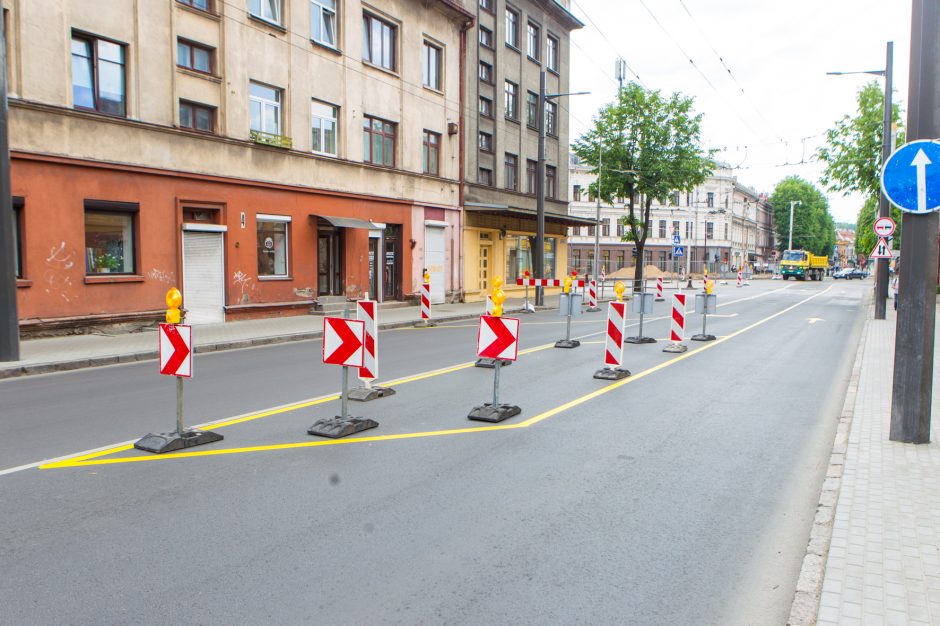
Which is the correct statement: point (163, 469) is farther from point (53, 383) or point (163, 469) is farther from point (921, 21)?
point (921, 21)

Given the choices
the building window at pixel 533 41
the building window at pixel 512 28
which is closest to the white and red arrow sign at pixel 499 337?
the building window at pixel 512 28

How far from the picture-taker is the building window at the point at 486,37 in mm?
31872

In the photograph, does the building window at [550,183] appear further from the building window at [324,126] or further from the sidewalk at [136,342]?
the sidewalk at [136,342]

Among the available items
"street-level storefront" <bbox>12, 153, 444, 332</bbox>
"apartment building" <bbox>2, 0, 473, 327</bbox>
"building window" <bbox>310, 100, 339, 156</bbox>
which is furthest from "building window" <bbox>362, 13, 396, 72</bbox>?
"street-level storefront" <bbox>12, 153, 444, 332</bbox>

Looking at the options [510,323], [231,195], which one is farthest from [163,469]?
[231,195]

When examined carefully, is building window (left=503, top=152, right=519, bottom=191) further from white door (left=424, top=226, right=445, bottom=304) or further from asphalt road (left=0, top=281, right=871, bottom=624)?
asphalt road (left=0, top=281, right=871, bottom=624)

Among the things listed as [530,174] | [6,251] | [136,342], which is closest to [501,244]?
[530,174]

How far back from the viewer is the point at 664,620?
3.64 m

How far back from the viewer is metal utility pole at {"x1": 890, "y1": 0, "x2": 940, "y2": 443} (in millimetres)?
6598

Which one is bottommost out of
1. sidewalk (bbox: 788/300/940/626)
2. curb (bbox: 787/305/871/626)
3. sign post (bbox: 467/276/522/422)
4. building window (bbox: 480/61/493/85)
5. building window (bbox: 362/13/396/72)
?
curb (bbox: 787/305/871/626)

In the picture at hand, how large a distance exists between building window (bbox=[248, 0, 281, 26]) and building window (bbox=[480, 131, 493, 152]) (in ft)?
41.9

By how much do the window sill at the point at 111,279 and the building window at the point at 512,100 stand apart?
21198 millimetres

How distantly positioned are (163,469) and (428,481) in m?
2.32

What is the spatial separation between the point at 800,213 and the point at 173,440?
118 metres
